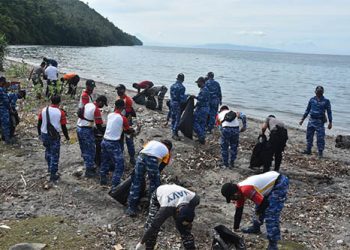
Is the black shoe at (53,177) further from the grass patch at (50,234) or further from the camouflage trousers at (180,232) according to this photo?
the camouflage trousers at (180,232)

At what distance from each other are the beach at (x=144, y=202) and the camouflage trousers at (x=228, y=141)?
0.36 metres

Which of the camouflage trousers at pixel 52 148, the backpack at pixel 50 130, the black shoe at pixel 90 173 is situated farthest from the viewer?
the black shoe at pixel 90 173

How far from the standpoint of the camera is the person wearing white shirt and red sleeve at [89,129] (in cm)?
945

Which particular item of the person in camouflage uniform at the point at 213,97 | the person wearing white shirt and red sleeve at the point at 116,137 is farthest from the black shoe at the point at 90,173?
the person in camouflage uniform at the point at 213,97

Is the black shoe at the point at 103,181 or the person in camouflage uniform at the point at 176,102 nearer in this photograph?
the black shoe at the point at 103,181

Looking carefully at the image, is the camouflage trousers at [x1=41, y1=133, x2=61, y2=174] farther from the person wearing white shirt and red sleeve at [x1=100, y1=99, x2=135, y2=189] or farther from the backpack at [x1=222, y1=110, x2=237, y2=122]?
the backpack at [x1=222, y1=110, x2=237, y2=122]

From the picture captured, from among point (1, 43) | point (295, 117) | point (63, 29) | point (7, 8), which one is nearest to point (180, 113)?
point (295, 117)

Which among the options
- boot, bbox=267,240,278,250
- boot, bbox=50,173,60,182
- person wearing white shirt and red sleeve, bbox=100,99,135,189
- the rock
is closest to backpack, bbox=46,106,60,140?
boot, bbox=50,173,60,182

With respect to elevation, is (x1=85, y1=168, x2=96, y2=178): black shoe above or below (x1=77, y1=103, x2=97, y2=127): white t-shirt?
below

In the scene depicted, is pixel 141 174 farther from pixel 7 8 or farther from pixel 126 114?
pixel 7 8

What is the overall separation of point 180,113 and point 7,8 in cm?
8469

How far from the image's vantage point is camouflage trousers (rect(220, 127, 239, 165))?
430 inches

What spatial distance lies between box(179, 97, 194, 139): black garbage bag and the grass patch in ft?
21.0

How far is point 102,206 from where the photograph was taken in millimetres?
8398
